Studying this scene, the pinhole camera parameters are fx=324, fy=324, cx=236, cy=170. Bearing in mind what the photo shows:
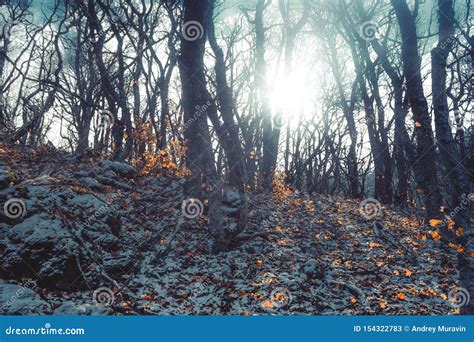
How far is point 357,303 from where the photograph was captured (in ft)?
17.2

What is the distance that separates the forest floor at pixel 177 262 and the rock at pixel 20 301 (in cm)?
1

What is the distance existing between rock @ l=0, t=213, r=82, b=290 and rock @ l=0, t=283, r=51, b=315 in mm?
404

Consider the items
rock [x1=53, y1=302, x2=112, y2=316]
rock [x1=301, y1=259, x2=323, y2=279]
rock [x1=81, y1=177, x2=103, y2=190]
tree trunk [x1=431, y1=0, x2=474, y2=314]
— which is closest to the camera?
rock [x1=53, y1=302, x2=112, y2=316]

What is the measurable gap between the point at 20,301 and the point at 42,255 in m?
1.07

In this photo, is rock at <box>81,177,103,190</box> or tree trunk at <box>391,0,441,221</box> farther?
rock at <box>81,177,103,190</box>

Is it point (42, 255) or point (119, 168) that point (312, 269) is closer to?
point (42, 255)

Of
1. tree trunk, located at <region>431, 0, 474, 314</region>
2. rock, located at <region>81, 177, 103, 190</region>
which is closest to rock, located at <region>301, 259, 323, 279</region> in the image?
tree trunk, located at <region>431, 0, 474, 314</region>

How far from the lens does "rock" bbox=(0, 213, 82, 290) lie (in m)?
4.96

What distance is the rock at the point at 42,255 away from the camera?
4.96 m

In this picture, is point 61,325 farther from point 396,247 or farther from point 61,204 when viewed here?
point 396,247

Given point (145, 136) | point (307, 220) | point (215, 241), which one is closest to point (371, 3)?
point (307, 220)

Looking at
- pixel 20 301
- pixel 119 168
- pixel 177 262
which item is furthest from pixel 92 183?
pixel 20 301

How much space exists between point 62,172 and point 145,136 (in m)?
2.50

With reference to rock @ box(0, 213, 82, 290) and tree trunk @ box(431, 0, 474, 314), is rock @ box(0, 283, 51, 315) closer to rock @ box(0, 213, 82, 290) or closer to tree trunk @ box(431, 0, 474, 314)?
rock @ box(0, 213, 82, 290)
